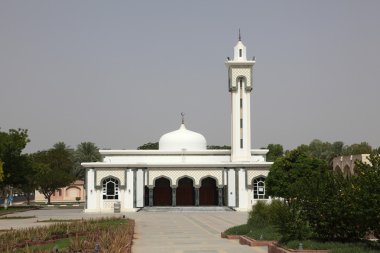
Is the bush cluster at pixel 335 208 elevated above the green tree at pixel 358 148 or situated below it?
below

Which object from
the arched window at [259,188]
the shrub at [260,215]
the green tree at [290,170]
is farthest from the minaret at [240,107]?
the shrub at [260,215]

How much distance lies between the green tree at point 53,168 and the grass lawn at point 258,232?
121 feet

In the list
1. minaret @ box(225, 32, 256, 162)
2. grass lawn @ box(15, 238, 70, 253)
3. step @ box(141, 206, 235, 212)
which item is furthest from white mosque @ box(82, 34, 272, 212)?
grass lawn @ box(15, 238, 70, 253)

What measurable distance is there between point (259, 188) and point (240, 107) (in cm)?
662

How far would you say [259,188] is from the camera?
44.5 meters

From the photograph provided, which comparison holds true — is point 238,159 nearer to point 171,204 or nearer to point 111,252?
point 171,204

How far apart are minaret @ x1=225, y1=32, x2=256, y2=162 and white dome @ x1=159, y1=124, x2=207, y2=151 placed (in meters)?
4.32

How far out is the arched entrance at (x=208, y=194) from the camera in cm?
4795

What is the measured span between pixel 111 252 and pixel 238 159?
34.1 m

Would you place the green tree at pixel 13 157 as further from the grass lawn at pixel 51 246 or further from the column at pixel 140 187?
the grass lawn at pixel 51 246

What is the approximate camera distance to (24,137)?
4991cm

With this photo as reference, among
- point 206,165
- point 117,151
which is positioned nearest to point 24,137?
point 117,151

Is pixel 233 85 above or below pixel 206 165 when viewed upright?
above

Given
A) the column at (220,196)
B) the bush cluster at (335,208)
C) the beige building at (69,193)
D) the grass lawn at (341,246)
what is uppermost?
the bush cluster at (335,208)
